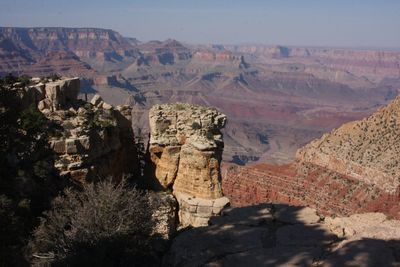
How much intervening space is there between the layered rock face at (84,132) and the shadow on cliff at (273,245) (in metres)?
5.33

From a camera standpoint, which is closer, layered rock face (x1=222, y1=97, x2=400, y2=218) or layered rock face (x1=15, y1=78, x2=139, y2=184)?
layered rock face (x1=15, y1=78, x2=139, y2=184)

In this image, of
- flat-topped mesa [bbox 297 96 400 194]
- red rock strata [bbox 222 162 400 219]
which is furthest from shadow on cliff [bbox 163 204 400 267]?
flat-topped mesa [bbox 297 96 400 194]

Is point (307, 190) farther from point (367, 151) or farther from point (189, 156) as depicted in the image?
point (189, 156)

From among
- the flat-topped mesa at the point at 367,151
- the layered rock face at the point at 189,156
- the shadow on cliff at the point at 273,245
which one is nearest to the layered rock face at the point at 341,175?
the flat-topped mesa at the point at 367,151

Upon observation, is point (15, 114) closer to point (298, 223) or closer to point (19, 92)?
point (19, 92)

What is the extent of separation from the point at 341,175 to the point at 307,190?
4.05 metres

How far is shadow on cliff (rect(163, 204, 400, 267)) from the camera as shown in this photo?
9.22m

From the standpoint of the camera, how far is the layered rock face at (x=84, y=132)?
14984 millimetres

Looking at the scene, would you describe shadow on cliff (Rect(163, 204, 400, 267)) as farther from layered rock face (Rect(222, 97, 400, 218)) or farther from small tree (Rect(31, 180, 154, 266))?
layered rock face (Rect(222, 97, 400, 218))

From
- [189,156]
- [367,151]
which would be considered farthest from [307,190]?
[189,156]

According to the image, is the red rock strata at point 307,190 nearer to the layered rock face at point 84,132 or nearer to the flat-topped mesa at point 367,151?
the flat-topped mesa at point 367,151

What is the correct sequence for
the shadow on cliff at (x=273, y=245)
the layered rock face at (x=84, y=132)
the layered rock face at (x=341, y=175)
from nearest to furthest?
the shadow on cliff at (x=273, y=245) < the layered rock face at (x=84, y=132) < the layered rock face at (x=341, y=175)

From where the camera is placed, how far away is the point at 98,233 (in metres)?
10.9

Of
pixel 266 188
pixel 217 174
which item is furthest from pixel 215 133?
pixel 266 188
